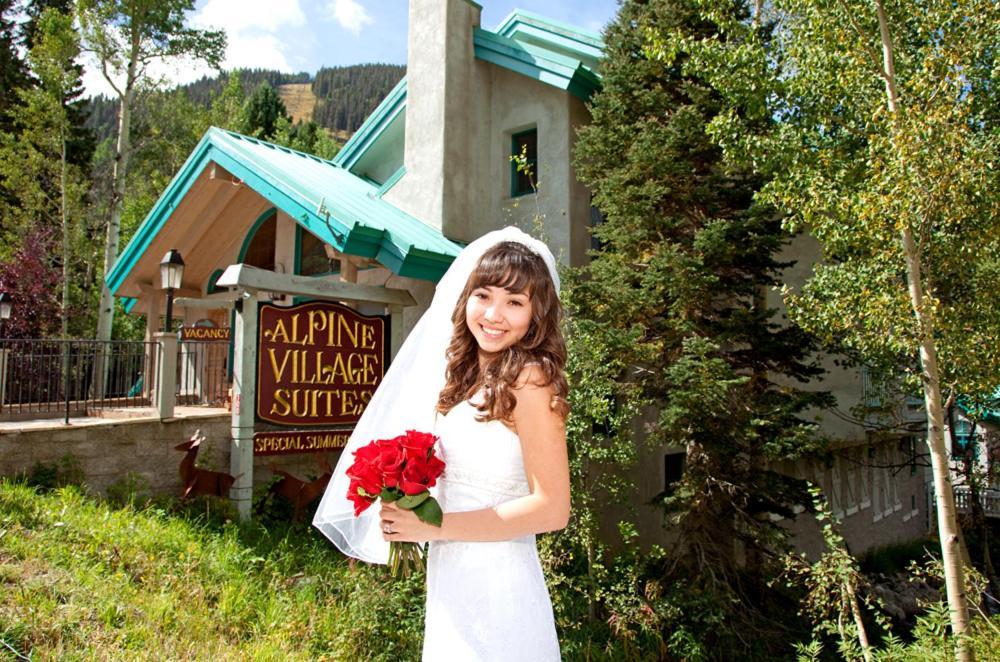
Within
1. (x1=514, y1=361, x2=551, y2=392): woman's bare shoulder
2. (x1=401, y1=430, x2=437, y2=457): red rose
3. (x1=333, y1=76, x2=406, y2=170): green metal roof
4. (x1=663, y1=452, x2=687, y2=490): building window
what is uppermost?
(x1=333, y1=76, x2=406, y2=170): green metal roof

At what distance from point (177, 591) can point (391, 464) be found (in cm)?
404

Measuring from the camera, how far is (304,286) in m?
7.18

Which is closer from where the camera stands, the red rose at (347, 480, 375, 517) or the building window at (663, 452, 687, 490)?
the red rose at (347, 480, 375, 517)

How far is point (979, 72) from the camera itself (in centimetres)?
645

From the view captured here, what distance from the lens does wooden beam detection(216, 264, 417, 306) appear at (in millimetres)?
6531

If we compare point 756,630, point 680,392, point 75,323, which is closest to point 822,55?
point 680,392

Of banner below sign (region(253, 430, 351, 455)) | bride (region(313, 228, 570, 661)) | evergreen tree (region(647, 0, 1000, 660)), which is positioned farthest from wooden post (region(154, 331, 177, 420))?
evergreen tree (region(647, 0, 1000, 660))

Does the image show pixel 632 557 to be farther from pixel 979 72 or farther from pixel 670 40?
pixel 979 72

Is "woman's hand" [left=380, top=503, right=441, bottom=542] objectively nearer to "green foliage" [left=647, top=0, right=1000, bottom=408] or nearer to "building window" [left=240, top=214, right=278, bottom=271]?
"green foliage" [left=647, top=0, right=1000, bottom=408]

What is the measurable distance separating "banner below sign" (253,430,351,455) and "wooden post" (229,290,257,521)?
134mm

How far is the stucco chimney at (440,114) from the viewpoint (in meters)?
9.77

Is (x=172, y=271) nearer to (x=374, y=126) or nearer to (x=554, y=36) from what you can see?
(x=374, y=126)

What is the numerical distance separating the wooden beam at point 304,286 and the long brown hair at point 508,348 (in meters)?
4.40

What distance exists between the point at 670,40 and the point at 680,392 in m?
3.58
